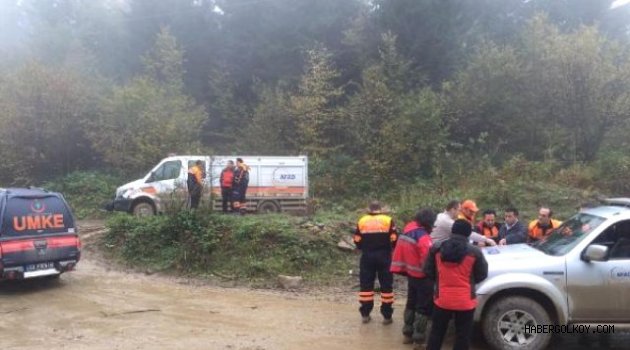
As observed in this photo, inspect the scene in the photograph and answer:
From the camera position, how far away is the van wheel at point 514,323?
21.4 ft

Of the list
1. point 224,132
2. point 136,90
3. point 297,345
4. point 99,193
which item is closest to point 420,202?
point 297,345

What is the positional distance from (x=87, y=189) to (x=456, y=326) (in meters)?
18.7

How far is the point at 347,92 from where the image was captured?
29469mm

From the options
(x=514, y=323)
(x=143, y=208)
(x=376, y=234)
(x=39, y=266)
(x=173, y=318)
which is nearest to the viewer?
(x=514, y=323)

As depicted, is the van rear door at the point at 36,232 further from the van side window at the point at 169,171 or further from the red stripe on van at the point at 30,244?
the van side window at the point at 169,171

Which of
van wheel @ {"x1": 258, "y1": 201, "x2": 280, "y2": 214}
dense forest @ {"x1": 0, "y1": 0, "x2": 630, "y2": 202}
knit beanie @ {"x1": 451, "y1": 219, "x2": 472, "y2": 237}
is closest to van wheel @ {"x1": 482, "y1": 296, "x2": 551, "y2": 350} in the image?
knit beanie @ {"x1": 451, "y1": 219, "x2": 472, "y2": 237}

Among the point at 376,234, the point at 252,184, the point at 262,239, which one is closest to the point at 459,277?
the point at 376,234

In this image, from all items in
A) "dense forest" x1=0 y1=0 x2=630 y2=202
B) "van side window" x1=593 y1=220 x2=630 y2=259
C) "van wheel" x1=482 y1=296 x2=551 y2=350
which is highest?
"dense forest" x1=0 y1=0 x2=630 y2=202

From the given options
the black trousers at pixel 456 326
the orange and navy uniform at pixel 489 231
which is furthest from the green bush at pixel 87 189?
the black trousers at pixel 456 326

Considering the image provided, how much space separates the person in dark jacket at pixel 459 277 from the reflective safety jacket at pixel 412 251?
4.18ft

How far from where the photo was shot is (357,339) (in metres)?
7.34

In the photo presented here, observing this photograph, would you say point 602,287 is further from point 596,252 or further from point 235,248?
point 235,248

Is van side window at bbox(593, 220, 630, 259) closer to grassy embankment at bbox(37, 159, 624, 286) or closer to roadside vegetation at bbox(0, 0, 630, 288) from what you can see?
grassy embankment at bbox(37, 159, 624, 286)

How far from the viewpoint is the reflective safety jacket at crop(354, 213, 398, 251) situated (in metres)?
7.93
